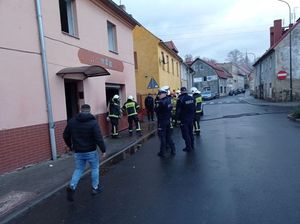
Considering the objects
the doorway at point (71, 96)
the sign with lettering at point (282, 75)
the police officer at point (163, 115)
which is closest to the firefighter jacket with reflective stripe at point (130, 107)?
the doorway at point (71, 96)

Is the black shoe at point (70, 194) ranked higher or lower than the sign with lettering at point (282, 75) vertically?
lower

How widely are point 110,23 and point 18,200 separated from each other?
1044cm

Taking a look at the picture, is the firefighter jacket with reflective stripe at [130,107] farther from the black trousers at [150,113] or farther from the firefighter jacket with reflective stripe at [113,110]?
the black trousers at [150,113]

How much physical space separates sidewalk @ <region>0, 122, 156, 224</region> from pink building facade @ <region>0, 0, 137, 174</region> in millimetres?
386

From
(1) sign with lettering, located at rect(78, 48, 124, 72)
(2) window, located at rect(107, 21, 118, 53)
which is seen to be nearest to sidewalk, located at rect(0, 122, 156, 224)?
(1) sign with lettering, located at rect(78, 48, 124, 72)

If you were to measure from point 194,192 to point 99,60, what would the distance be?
8.42 m

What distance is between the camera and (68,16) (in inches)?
432

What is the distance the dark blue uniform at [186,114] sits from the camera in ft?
31.3

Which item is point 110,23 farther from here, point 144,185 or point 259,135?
point 144,185

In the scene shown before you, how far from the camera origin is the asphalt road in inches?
179

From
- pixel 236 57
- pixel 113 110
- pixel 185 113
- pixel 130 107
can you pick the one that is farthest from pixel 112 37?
pixel 236 57

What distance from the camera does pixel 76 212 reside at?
497 centimetres

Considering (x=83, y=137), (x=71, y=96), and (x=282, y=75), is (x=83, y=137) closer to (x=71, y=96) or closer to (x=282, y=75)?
(x=71, y=96)

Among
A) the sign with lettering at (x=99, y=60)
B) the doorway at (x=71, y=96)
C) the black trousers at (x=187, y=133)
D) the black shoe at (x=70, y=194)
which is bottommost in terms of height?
the black shoe at (x=70, y=194)
